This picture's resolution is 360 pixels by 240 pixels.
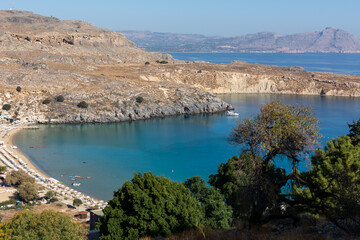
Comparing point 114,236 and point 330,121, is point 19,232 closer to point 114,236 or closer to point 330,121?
point 114,236

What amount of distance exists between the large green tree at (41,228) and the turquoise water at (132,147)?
57.7 ft

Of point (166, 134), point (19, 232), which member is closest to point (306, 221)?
point (19, 232)

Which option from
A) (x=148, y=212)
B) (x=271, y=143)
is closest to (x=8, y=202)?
(x=148, y=212)

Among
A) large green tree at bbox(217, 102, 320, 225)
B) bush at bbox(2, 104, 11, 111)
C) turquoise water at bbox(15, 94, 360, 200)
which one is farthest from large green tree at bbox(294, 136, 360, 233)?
bush at bbox(2, 104, 11, 111)

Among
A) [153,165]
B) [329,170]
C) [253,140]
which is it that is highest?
[253,140]

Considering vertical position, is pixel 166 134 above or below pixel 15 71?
below

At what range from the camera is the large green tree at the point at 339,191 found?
39.5ft

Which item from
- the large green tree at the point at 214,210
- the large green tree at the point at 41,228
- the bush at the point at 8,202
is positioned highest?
the large green tree at the point at 41,228

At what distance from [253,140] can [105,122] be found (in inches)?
1944

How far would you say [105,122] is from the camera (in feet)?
202

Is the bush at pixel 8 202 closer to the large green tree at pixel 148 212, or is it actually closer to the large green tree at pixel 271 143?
the large green tree at pixel 148 212

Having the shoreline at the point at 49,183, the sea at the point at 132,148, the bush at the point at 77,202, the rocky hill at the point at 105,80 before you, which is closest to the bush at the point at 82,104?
the rocky hill at the point at 105,80

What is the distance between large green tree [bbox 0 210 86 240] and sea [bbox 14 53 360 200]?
57.9 ft

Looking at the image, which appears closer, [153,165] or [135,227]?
[135,227]
